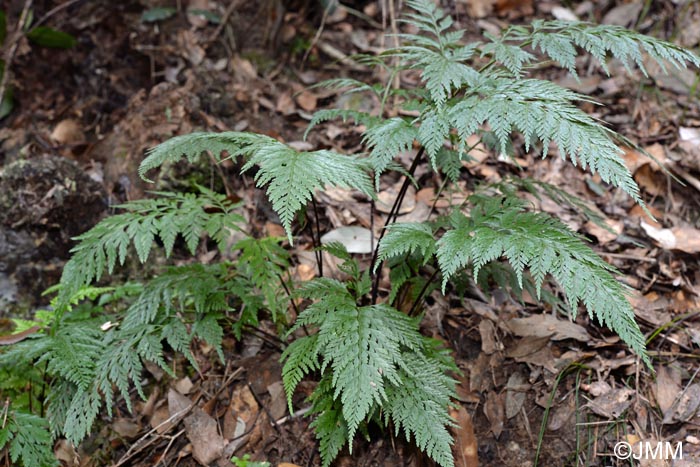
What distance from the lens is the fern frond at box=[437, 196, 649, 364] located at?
1770 millimetres

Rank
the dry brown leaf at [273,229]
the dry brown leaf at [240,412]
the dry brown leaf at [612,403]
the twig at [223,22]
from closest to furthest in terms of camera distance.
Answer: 1. the dry brown leaf at [612,403]
2. the dry brown leaf at [240,412]
3. the dry brown leaf at [273,229]
4. the twig at [223,22]

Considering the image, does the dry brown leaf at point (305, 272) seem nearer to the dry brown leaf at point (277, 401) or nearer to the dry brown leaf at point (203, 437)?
the dry brown leaf at point (277, 401)

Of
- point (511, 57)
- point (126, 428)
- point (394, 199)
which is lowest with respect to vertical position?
point (126, 428)

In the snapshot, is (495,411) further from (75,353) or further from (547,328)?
(75,353)

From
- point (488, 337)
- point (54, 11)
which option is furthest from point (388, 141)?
point (54, 11)

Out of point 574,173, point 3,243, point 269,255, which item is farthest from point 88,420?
point 574,173

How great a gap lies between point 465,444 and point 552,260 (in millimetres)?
1124

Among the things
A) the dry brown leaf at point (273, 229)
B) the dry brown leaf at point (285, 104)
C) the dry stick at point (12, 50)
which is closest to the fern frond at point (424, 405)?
the dry brown leaf at point (273, 229)

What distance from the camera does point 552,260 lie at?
1846mm

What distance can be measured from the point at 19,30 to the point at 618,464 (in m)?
5.20

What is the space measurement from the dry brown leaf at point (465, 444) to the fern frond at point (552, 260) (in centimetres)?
91

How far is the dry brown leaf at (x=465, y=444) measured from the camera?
2.50m

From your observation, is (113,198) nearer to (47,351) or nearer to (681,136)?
(47,351)

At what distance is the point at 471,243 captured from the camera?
1.93 meters
